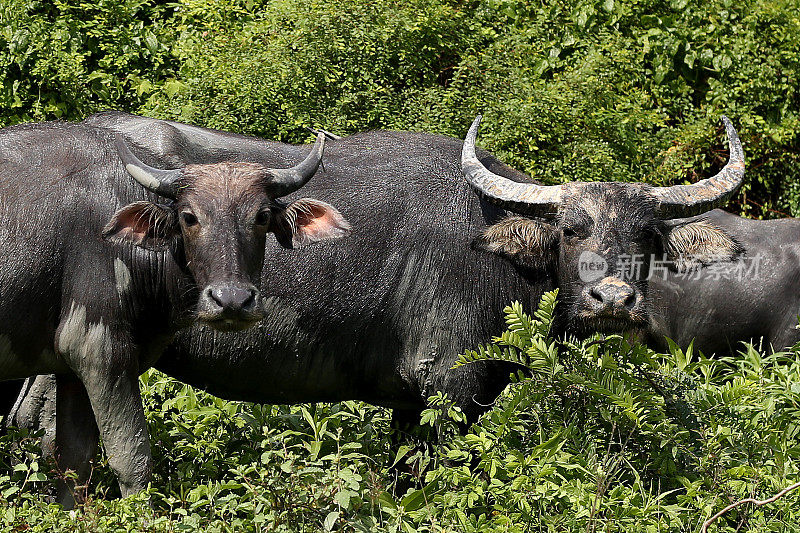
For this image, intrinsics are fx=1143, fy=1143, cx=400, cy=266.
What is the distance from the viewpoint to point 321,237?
522cm

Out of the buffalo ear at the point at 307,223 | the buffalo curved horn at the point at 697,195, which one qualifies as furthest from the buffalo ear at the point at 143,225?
the buffalo curved horn at the point at 697,195

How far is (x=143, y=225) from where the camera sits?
495 centimetres

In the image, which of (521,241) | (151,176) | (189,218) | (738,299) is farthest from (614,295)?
(738,299)

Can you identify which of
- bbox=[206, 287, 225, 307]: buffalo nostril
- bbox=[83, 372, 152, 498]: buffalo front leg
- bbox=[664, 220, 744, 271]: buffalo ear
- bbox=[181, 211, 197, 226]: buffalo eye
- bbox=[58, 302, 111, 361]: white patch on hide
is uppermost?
bbox=[181, 211, 197, 226]: buffalo eye

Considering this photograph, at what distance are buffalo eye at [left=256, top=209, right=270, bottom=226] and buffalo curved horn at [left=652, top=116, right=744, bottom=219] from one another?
1.94 meters

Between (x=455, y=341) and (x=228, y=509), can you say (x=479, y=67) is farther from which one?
(x=228, y=509)

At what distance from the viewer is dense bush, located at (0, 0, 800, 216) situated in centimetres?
882

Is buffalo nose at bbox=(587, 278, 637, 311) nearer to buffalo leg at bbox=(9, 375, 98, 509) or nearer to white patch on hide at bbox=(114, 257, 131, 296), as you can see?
white patch on hide at bbox=(114, 257, 131, 296)

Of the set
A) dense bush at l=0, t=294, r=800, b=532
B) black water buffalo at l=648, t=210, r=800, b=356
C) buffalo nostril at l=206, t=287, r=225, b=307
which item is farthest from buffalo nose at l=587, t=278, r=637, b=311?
black water buffalo at l=648, t=210, r=800, b=356

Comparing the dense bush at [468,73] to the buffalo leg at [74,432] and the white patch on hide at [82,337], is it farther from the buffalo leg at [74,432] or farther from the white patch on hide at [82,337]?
the white patch on hide at [82,337]

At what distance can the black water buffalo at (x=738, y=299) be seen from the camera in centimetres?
834

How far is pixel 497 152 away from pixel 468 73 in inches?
30.7

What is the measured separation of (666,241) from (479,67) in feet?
12.4

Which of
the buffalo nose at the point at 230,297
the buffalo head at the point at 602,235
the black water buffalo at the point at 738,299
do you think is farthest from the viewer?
the black water buffalo at the point at 738,299
